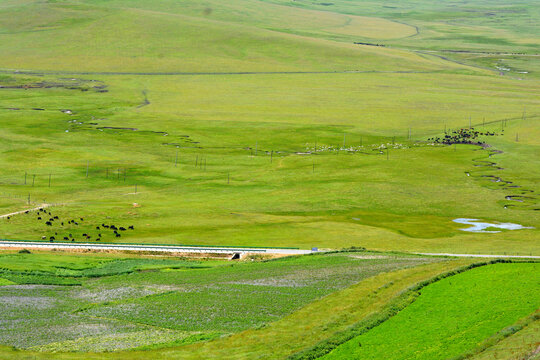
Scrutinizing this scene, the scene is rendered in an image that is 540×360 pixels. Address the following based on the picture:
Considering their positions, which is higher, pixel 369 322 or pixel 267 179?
pixel 369 322

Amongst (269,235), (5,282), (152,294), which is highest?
(152,294)

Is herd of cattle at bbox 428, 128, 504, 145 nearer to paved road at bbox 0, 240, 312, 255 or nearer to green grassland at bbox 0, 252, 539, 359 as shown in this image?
paved road at bbox 0, 240, 312, 255

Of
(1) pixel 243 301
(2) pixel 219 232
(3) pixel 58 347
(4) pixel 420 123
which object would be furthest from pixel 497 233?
(4) pixel 420 123

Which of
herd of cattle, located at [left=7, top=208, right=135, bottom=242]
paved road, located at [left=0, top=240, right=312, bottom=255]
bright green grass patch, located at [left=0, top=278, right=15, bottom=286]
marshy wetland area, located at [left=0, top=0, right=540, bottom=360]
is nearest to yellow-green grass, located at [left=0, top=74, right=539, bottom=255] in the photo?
marshy wetland area, located at [left=0, top=0, right=540, bottom=360]

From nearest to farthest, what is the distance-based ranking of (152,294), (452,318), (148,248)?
1. (452,318)
2. (152,294)
3. (148,248)

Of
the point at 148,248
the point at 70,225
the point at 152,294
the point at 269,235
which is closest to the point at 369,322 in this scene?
the point at 152,294

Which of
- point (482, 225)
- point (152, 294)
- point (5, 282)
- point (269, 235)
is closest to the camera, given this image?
point (152, 294)

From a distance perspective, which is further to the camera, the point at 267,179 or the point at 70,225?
the point at 267,179

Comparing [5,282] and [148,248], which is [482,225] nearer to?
[148,248]

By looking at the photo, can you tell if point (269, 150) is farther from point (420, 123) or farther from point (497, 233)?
point (497, 233)

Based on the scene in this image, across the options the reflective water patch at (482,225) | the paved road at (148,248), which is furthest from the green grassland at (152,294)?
the reflective water patch at (482,225)
